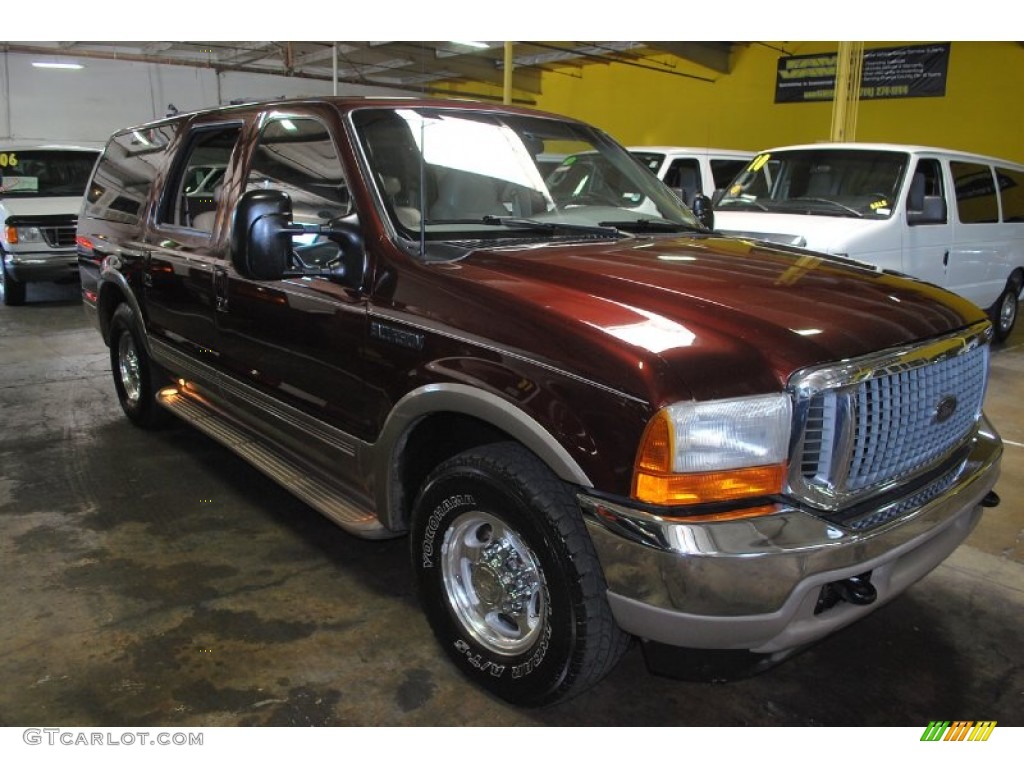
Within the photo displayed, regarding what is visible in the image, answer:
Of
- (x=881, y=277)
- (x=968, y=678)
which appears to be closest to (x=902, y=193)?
(x=881, y=277)

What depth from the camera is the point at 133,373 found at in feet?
15.9

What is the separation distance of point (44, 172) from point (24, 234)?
4.36ft

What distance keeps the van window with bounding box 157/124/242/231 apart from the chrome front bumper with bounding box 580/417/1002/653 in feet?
8.29

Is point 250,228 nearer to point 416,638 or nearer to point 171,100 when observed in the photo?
point 416,638

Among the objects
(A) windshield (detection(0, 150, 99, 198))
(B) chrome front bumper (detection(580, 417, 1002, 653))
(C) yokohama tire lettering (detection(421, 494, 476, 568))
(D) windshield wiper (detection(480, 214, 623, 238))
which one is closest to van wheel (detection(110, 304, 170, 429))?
(D) windshield wiper (detection(480, 214, 623, 238))

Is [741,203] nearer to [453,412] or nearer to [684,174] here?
[684,174]

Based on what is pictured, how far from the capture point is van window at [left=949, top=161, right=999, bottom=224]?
7.27 meters

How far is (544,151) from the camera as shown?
3203 mm

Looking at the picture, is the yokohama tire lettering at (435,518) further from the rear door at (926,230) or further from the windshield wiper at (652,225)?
the rear door at (926,230)

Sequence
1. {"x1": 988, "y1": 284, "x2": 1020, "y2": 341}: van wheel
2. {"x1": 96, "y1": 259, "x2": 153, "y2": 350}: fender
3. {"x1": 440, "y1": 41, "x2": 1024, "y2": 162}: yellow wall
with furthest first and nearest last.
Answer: {"x1": 440, "y1": 41, "x2": 1024, "y2": 162}: yellow wall → {"x1": 988, "y1": 284, "x2": 1020, "y2": 341}: van wheel → {"x1": 96, "y1": 259, "x2": 153, "y2": 350}: fender

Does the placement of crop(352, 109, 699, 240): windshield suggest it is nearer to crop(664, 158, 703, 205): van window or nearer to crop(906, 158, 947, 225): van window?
crop(906, 158, 947, 225): van window

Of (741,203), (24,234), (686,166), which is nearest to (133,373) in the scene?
(741,203)

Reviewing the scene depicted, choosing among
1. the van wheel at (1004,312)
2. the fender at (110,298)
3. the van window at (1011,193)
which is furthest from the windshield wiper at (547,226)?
the van wheel at (1004,312)

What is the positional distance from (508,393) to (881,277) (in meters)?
1.39
